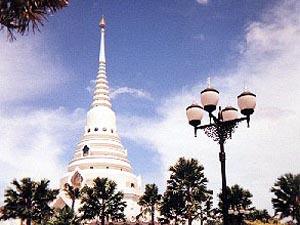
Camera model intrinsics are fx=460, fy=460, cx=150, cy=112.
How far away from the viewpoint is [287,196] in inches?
1631

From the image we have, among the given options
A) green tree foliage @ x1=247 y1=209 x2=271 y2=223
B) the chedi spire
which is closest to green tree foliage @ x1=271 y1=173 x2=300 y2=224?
green tree foliage @ x1=247 y1=209 x2=271 y2=223

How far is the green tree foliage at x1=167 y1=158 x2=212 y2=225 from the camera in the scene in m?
49.5

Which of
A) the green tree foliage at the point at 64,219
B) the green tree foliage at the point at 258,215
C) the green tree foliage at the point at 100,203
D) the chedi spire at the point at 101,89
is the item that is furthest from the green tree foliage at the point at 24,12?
the chedi spire at the point at 101,89

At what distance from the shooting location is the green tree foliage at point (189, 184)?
162 feet

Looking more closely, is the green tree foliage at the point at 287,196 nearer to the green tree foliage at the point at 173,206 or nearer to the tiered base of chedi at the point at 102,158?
the green tree foliage at the point at 173,206

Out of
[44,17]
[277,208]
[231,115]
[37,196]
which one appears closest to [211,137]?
[231,115]

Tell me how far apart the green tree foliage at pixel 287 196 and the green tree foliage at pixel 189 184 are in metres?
9.76

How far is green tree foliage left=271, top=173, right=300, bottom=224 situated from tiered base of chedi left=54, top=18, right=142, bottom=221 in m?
34.4

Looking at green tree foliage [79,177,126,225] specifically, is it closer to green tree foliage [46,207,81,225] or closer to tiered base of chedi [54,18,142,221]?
green tree foliage [46,207,81,225]

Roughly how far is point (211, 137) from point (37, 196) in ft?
123

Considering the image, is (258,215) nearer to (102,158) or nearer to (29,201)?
(29,201)

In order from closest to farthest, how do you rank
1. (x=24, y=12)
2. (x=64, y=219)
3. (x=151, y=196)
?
(x=24, y=12), (x=64, y=219), (x=151, y=196)

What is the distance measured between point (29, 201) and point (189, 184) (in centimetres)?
1674

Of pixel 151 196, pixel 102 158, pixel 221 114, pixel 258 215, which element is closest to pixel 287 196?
pixel 258 215
